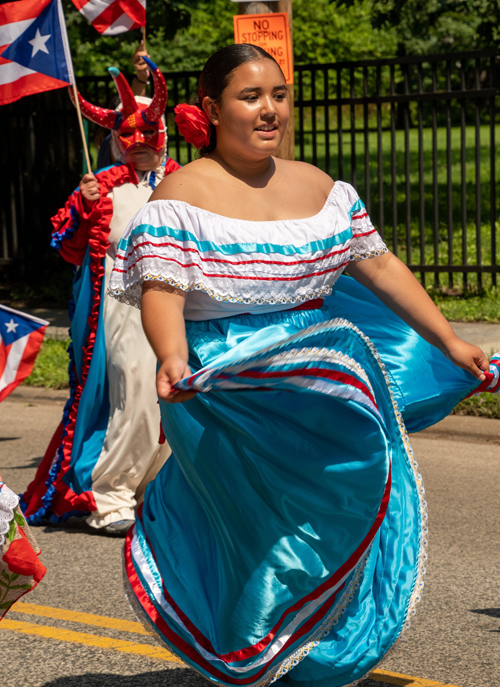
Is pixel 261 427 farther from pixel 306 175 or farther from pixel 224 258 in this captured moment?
pixel 306 175

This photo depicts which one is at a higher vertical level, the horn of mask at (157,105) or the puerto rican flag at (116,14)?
the puerto rican flag at (116,14)

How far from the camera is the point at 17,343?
511 centimetres

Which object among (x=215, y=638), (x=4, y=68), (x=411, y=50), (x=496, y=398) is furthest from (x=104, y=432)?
(x=411, y=50)

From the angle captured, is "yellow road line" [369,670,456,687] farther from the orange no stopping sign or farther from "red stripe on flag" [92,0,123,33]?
the orange no stopping sign

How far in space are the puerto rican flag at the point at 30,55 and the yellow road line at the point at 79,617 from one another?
2.95 metres

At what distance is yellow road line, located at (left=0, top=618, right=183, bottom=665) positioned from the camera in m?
3.83

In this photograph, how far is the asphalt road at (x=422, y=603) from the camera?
11.8 ft

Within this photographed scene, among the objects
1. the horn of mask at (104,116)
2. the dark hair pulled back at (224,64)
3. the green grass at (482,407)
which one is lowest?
the green grass at (482,407)

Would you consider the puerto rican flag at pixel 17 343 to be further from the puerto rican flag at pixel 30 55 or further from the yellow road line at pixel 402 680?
the yellow road line at pixel 402 680

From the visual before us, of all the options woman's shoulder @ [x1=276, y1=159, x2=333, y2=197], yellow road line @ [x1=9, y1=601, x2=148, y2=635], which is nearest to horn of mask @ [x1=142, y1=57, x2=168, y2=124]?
woman's shoulder @ [x1=276, y1=159, x2=333, y2=197]

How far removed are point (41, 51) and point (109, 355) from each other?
1860 mm

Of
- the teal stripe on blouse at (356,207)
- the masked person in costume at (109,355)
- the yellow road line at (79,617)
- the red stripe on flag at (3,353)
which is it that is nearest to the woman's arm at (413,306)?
the teal stripe on blouse at (356,207)

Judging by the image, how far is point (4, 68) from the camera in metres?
5.92

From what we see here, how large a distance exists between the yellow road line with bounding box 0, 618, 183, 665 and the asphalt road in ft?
0.05
